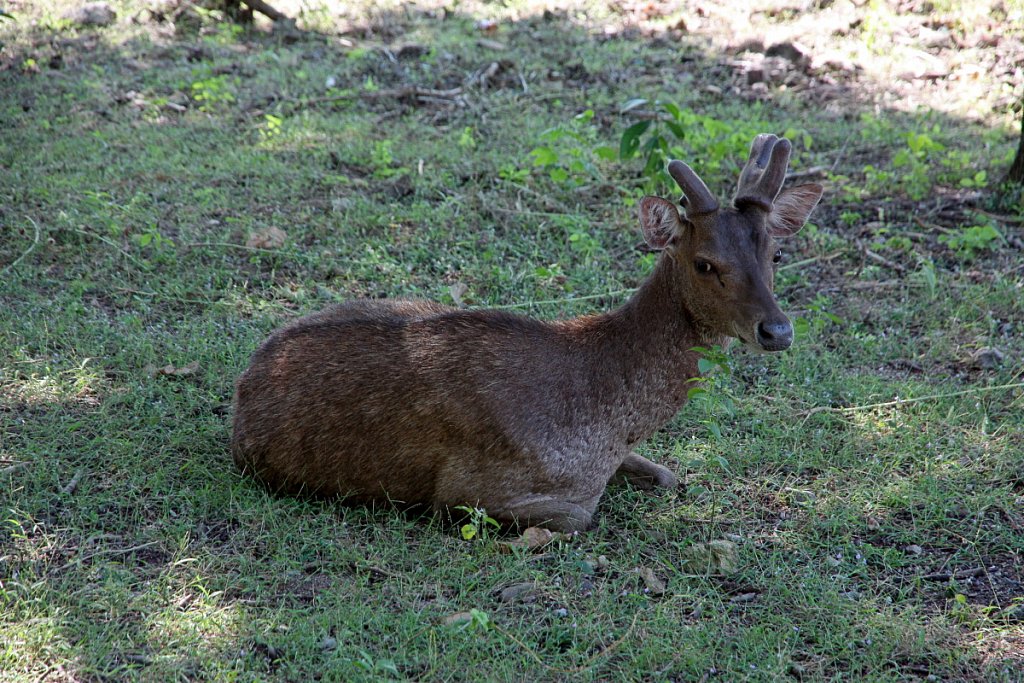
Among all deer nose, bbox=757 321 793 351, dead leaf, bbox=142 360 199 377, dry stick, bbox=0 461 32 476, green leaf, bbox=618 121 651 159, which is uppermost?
deer nose, bbox=757 321 793 351

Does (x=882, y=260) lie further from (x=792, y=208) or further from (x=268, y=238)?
(x=268, y=238)

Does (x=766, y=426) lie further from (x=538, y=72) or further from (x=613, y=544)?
(x=538, y=72)

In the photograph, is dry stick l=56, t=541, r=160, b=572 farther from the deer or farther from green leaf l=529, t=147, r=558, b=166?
green leaf l=529, t=147, r=558, b=166

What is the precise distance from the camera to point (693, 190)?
4.77 metres

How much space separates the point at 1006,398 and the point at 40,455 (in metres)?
5.19

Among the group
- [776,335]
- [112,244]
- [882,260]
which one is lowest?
[112,244]

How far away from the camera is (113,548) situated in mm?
4469

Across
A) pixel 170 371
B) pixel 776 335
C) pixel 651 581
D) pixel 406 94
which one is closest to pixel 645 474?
pixel 651 581

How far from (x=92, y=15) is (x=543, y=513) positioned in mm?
10023

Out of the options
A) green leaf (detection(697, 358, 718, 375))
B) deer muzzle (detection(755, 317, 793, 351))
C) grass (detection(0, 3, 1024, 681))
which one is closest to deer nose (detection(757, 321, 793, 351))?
deer muzzle (detection(755, 317, 793, 351))

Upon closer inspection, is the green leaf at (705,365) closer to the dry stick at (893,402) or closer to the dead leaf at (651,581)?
the dead leaf at (651,581)

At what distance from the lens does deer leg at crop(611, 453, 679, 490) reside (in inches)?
208

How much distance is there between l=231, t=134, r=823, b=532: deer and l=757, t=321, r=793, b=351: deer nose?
0.43ft

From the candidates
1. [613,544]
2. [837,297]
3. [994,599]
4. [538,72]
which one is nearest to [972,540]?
[994,599]
